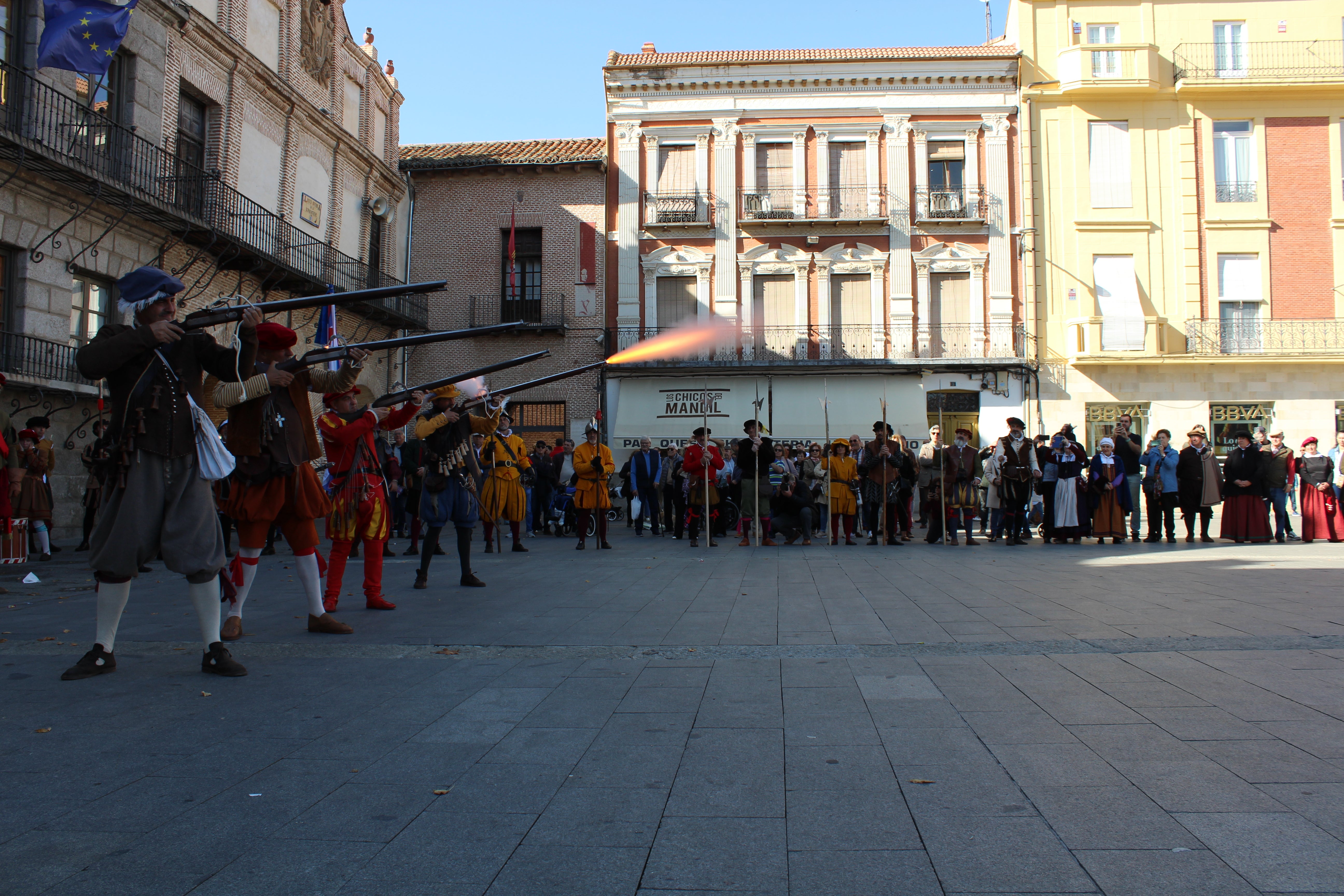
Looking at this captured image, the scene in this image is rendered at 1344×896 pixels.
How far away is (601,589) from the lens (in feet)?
28.8

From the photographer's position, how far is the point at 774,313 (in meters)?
27.8

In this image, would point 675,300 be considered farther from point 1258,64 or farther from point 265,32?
point 1258,64

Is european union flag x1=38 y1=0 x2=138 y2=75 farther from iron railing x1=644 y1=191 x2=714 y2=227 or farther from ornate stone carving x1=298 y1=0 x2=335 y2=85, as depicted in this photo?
iron railing x1=644 y1=191 x2=714 y2=227

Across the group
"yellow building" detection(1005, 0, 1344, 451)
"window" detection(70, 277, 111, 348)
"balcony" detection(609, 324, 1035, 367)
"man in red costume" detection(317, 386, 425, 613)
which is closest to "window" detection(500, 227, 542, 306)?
"balcony" detection(609, 324, 1035, 367)

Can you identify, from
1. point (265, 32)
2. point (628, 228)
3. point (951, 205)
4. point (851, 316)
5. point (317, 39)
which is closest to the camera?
point (265, 32)

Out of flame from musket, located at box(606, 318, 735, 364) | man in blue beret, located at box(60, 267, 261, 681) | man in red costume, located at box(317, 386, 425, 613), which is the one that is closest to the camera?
man in blue beret, located at box(60, 267, 261, 681)

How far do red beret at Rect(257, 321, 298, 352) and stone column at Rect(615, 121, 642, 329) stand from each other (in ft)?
72.6

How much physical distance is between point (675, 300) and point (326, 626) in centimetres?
2290

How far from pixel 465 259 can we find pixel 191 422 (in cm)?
2489

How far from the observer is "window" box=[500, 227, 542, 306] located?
28516mm

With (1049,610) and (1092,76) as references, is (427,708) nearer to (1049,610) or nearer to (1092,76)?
(1049,610)

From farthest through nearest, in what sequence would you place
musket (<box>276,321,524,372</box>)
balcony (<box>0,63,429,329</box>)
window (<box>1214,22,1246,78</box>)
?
window (<box>1214,22,1246,78</box>), balcony (<box>0,63,429,329</box>), musket (<box>276,321,524,372</box>)

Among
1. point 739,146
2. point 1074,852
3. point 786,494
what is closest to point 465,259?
point 739,146

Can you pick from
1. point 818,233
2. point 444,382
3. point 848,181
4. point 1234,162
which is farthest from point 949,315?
point 444,382
